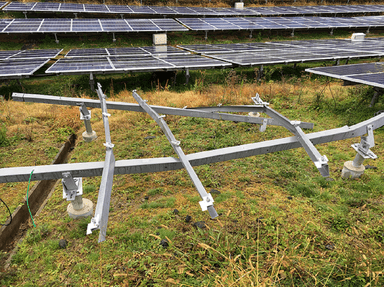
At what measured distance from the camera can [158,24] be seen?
60.7 ft

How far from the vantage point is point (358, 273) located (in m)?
2.49

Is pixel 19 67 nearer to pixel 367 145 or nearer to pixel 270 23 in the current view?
pixel 367 145

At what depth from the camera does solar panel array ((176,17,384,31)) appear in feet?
63.4

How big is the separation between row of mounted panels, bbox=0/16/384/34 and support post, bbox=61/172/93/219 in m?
16.0

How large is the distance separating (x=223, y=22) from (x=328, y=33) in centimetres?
1248

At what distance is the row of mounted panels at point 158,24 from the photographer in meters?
15.5

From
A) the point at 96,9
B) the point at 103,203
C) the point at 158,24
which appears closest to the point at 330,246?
the point at 103,203

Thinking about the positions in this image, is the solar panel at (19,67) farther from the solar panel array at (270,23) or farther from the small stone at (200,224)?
the solar panel array at (270,23)

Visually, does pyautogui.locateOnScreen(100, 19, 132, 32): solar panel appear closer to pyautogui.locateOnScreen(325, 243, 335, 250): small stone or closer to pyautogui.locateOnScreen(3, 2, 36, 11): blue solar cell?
pyautogui.locateOnScreen(3, 2, 36, 11): blue solar cell

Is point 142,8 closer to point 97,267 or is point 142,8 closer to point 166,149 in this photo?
point 166,149

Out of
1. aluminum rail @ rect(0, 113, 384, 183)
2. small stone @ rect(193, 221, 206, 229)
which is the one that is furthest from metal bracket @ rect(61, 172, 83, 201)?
small stone @ rect(193, 221, 206, 229)

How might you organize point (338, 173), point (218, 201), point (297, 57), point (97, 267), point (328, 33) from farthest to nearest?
point (328, 33) < point (297, 57) < point (338, 173) < point (218, 201) < point (97, 267)

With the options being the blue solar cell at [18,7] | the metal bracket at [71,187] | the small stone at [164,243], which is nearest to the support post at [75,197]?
the metal bracket at [71,187]

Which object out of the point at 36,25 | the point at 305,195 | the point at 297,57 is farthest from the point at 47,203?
the point at 36,25
